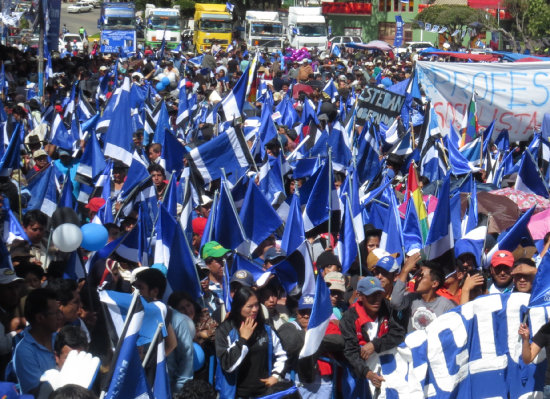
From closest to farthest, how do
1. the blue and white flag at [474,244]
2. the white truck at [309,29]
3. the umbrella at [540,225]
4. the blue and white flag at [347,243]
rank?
1. the blue and white flag at [474,244]
2. the blue and white flag at [347,243]
3. the umbrella at [540,225]
4. the white truck at [309,29]

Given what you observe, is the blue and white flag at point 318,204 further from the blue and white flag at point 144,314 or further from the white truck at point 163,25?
the white truck at point 163,25

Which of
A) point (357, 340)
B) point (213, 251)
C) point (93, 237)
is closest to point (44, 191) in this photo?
point (93, 237)

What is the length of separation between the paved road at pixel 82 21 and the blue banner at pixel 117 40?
2519cm

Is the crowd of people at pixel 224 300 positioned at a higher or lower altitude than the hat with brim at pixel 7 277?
lower

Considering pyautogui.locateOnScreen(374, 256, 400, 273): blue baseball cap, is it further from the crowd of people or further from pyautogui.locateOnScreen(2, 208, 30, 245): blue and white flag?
pyautogui.locateOnScreen(2, 208, 30, 245): blue and white flag

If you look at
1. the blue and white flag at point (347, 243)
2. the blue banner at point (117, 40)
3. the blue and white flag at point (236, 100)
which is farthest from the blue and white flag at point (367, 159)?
the blue banner at point (117, 40)

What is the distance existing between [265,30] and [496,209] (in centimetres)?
3806

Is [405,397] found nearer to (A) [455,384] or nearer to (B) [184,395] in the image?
(A) [455,384]

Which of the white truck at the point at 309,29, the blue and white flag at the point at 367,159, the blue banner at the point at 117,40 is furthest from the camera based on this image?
the white truck at the point at 309,29

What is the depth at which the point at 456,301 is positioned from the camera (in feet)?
20.4

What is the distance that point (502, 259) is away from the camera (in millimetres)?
6539

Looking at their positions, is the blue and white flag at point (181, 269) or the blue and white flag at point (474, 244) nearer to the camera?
the blue and white flag at point (181, 269)

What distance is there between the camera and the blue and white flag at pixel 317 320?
5352 millimetres

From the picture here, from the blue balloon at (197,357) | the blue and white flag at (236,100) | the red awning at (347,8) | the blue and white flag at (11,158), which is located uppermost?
the red awning at (347,8)
